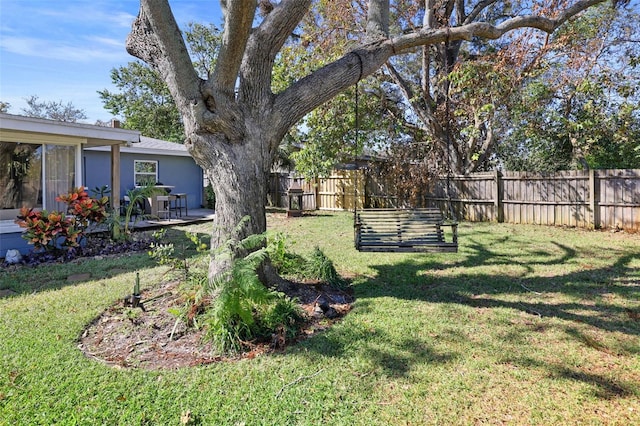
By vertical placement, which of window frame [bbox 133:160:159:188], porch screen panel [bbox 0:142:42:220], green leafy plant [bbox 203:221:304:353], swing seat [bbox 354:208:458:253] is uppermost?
window frame [bbox 133:160:159:188]

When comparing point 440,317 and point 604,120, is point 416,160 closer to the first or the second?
point 604,120

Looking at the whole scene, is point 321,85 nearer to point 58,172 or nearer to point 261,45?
point 261,45

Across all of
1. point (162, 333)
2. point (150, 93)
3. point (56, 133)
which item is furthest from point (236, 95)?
point (150, 93)

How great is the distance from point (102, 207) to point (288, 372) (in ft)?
21.7

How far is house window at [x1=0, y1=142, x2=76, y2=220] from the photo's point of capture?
8.20 metres

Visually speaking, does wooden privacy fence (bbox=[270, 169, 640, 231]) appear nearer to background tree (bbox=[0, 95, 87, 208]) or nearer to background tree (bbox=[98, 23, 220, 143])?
background tree (bbox=[0, 95, 87, 208])

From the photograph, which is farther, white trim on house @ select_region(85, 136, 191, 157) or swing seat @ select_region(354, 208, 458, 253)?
white trim on house @ select_region(85, 136, 191, 157)

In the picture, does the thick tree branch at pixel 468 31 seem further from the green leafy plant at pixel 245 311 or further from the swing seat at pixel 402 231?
the green leafy plant at pixel 245 311

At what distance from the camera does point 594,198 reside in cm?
896

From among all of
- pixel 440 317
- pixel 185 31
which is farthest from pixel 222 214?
pixel 185 31

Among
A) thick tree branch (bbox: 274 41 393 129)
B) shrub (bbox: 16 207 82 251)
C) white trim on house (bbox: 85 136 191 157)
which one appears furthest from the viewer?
white trim on house (bbox: 85 136 191 157)

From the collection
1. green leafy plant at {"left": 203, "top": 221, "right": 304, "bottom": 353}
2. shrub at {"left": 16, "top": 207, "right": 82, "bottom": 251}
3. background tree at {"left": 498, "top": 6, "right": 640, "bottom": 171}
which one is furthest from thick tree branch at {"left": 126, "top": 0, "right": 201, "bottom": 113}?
background tree at {"left": 498, "top": 6, "right": 640, "bottom": 171}

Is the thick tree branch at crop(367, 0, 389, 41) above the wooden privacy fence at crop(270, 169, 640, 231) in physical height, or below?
above

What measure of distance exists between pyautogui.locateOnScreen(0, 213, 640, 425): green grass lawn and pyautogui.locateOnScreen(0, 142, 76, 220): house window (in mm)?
4226
